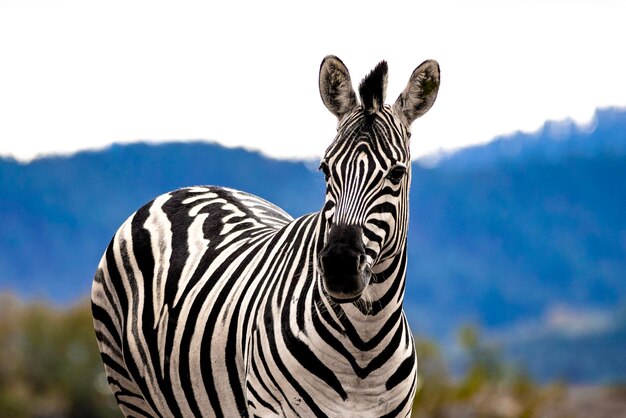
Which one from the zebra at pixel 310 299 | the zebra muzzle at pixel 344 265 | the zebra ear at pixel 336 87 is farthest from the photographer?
the zebra ear at pixel 336 87

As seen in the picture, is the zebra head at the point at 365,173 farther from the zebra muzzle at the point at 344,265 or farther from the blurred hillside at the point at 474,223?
the blurred hillside at the point at 474,223

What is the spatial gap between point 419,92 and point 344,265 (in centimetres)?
89

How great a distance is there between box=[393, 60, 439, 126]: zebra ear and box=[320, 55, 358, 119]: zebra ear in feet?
0.62

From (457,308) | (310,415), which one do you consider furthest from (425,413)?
(310,415)

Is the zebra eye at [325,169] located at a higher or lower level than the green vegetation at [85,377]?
higher

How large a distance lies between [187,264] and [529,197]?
232 inches

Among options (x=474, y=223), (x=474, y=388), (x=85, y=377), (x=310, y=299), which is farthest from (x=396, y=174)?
(x=85, y=377)

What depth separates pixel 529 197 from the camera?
31.8 feet

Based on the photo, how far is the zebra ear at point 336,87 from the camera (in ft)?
11.5

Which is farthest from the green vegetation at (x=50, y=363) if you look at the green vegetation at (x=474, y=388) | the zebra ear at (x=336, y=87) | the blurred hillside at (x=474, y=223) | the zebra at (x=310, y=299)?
the zebra ear at (x=336, y=87)

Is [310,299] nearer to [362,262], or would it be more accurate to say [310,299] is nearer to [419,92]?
[362,262]

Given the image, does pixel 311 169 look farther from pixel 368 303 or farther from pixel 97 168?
pixel 368 303

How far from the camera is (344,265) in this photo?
3031mm

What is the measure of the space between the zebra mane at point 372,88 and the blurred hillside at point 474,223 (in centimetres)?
471
